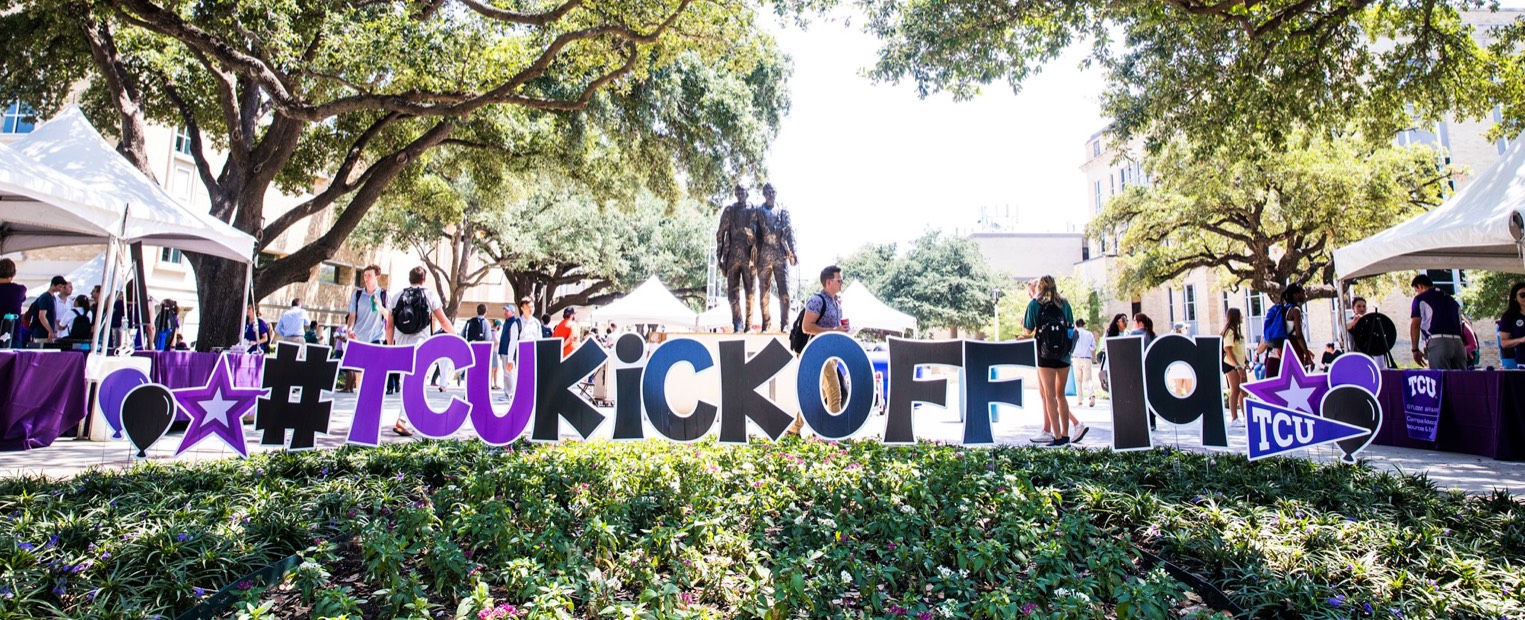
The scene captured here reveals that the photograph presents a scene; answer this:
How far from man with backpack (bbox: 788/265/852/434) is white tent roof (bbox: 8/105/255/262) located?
281 inches

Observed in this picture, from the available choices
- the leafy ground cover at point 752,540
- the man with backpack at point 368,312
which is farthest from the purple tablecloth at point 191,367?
the leafy ground cover at point 752,540

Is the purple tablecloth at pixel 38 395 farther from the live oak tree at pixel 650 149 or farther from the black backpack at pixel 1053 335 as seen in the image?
the black backpack at pixel 1053 335

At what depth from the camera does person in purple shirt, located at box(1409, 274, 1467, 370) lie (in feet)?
28.7

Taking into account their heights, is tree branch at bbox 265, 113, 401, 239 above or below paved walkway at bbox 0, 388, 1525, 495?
above

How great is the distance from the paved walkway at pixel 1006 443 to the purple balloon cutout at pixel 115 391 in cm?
32

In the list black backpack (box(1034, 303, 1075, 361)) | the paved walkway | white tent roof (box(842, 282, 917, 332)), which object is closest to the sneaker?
the paved walkway

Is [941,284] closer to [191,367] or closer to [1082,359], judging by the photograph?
[1082,359]

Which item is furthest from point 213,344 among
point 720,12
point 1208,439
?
point 1208,439

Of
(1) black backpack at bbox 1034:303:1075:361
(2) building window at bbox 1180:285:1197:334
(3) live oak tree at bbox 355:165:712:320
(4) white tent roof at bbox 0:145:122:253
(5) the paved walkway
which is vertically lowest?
(5) the paved walkway

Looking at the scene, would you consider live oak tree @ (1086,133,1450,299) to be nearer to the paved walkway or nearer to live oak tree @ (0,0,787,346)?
the paved walkway

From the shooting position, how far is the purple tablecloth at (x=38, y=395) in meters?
6.96

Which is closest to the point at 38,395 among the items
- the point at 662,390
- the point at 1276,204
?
the point at 662,390

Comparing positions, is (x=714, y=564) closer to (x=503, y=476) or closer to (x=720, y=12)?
(x=503, y=476)

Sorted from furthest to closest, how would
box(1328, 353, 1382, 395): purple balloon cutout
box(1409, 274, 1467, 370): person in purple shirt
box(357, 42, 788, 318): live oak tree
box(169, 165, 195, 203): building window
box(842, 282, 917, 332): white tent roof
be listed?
box(169, 165, 195, 203): building window < box(842, 282, 917, 332): white tent roof < box(357, 42, 788, 318): live oak tree < box(1409, 274, 1467, 370): person in purple shirt < box(1328, 353, 1382, 395): purple balloon cutout
